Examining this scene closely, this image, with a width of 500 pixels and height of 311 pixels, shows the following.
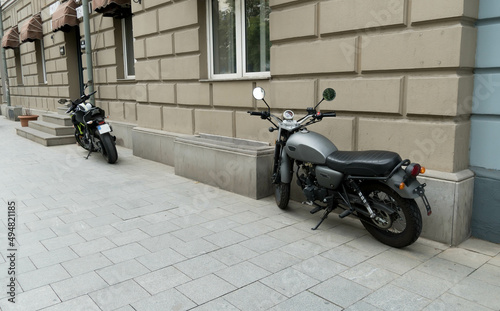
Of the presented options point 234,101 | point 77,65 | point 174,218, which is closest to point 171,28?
point 234,101

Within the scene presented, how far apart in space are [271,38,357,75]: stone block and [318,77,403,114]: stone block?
17 centimetres

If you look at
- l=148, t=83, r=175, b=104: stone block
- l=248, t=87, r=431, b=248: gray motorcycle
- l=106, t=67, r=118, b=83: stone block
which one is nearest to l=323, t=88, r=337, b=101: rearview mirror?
l=248, t=87, r=431, b=248: gray motorcycle

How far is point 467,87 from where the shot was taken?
3.93m

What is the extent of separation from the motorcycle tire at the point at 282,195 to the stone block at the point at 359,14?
1.90 m

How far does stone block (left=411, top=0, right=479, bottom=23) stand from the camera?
12.2 feet

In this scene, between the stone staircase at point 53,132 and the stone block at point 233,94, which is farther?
the stone staircase at point 53,132

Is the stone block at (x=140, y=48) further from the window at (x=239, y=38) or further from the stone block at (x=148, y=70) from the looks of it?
the window at (x=239, y=38)

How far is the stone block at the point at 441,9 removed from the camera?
3.71 meters

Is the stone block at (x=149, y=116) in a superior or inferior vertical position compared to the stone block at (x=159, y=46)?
inferior

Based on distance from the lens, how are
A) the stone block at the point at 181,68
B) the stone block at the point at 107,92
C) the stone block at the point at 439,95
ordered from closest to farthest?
the stone block at the point at 439,95 < the stone block at the point at 181,68 < the stone block at the point at 107,92

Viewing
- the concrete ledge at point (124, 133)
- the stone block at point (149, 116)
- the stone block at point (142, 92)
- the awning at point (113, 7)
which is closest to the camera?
the stone block at point (149, 116)

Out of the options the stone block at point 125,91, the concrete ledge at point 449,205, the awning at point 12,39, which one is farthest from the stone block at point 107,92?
the awning at point 12,39

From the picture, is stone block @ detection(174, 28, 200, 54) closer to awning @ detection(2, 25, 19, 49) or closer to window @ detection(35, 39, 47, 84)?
window @ detection(35, 39, 47, 84)

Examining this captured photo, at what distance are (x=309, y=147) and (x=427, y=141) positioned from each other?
1170 mm
